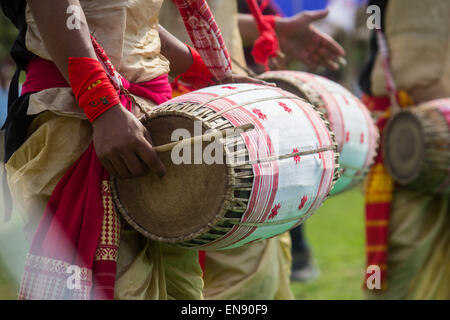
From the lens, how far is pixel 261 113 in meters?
1.69

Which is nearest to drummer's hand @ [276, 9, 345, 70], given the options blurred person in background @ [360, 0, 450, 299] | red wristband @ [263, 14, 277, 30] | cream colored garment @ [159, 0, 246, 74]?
red wristband @ [263, 14, 277, 30]

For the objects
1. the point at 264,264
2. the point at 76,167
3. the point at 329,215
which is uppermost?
the point at 76,167

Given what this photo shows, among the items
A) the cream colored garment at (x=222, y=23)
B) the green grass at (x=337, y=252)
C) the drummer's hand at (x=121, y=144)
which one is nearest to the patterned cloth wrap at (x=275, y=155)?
the drummer's hand at (x=121, y=144)

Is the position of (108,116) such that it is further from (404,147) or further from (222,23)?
(404,147)

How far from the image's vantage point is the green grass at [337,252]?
171 inches

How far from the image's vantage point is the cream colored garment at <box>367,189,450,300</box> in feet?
11.0

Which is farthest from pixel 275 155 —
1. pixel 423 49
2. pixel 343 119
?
pixel 423 49

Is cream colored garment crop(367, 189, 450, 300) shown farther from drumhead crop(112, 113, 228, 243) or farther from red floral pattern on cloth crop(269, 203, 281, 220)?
drumhead crop(112, 113, 228, 243)

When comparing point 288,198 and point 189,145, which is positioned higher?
point 189,145

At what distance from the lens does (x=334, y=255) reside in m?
5.42

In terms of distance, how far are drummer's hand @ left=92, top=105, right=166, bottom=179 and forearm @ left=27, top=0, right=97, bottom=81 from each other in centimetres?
16
